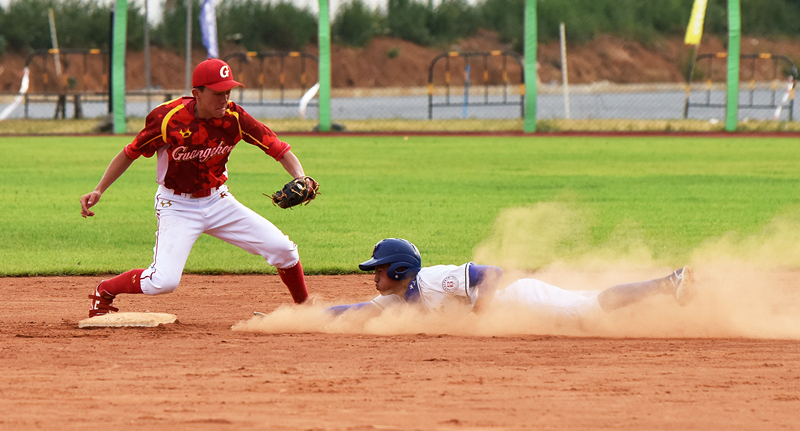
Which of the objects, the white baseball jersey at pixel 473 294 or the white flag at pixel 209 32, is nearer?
the white baseball jersey at pixel 473 294

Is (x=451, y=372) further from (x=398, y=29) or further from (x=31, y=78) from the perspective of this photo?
(x=31, y=78)

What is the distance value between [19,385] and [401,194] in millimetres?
9598

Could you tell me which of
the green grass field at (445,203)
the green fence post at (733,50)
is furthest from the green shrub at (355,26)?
the green grass field at (445,203)

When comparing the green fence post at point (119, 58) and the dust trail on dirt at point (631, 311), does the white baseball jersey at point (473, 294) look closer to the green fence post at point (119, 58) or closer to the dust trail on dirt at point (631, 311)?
the dust trail on dirt at point (631, 311)

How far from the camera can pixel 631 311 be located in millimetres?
5934

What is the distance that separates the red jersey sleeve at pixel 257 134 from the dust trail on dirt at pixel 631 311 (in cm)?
111

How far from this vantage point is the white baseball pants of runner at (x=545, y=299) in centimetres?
582

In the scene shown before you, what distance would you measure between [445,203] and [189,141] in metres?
7.53

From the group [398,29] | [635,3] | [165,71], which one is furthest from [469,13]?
[165,71]

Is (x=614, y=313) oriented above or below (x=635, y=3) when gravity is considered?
below

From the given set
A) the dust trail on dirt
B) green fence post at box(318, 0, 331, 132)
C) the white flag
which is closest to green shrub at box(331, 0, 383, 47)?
the white flag

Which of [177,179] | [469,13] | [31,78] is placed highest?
[469,13]

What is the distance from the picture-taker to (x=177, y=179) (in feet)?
19.5

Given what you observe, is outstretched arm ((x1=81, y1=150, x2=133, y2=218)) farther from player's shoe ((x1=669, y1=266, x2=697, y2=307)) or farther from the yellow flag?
the yellow flag
